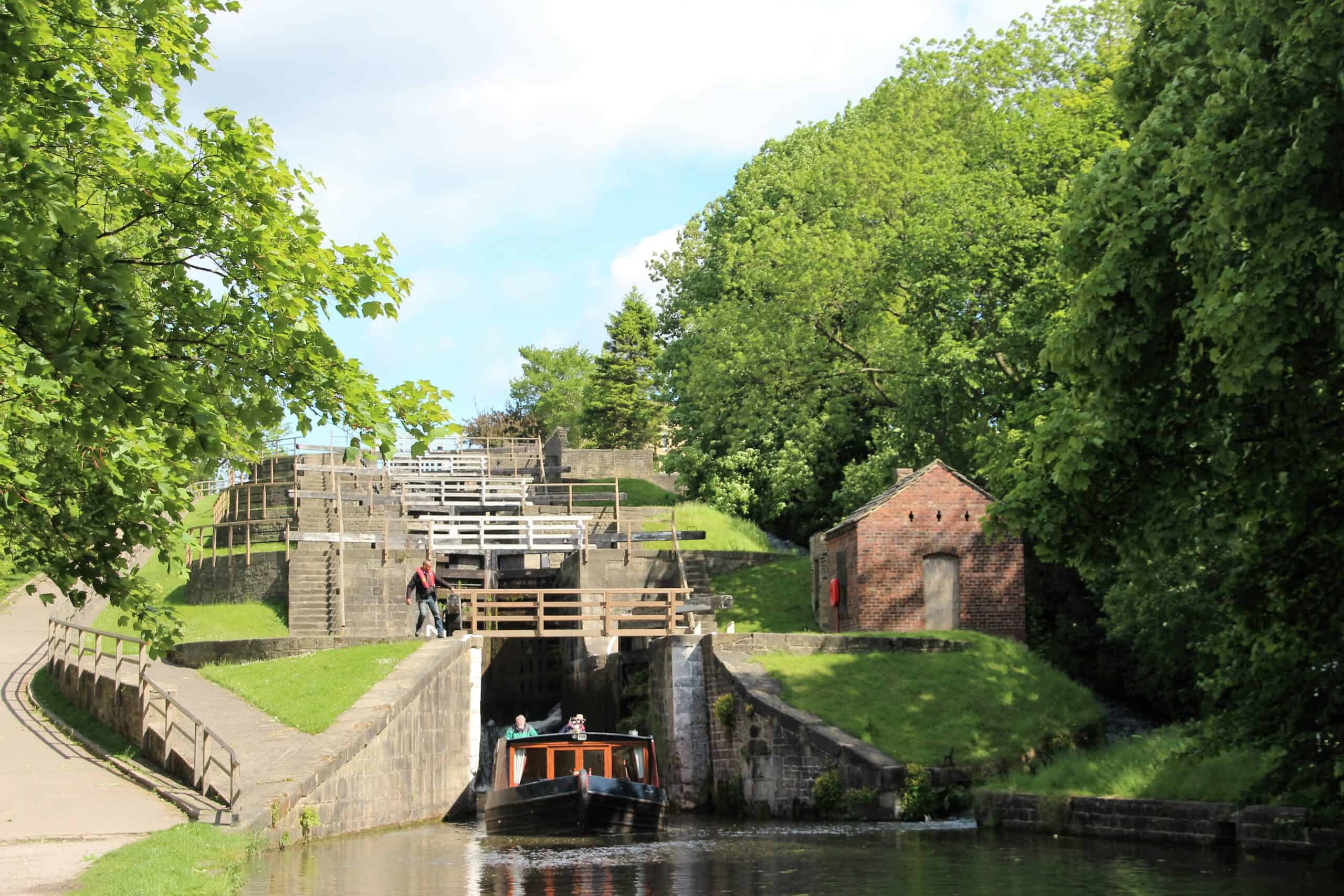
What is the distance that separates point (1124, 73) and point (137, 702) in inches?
734

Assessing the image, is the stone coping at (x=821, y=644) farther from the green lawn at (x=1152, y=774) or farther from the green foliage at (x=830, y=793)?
the green lawn at (x=1152, y=774)

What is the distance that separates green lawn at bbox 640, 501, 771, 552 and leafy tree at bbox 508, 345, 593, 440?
4842 cm

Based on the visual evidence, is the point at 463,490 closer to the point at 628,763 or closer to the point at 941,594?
the point at 941,594

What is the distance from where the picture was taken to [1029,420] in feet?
87.2

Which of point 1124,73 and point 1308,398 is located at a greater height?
point 1124,73

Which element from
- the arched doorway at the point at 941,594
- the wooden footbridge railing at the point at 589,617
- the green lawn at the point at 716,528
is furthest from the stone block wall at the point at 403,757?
the green lawn at the point at 716,528

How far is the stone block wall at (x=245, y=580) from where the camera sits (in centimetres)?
4022

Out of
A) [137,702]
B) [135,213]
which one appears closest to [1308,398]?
[135,213]

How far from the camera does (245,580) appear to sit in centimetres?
4044

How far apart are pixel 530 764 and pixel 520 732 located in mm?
2012

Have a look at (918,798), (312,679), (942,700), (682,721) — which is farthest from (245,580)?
(918,798)

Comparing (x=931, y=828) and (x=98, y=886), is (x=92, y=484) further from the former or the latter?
(x=931, y=828)

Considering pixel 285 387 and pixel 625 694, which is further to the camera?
pixel 625 694

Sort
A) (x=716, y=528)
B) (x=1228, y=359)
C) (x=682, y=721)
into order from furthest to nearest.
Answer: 1. (x=716, y=528)
2. (x=682, y=721)
3. (x=1228, y=359)
